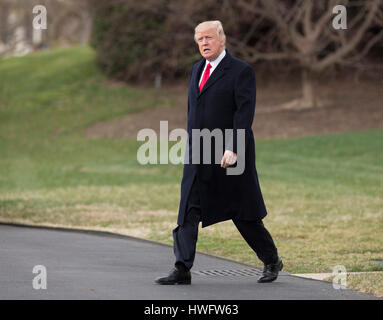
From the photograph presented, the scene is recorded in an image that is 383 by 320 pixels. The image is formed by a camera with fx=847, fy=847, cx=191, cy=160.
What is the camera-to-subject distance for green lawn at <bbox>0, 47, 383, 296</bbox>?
10109 mm

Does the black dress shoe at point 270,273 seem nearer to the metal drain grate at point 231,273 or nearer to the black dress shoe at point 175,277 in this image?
the metal drain grate at point 231,273

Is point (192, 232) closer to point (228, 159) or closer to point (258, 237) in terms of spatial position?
point (258, 237)

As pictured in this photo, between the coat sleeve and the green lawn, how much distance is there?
187cm

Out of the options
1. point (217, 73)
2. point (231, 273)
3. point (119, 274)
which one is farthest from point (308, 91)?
point (217, 73)

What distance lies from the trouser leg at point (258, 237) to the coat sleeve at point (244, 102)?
637 millimetres

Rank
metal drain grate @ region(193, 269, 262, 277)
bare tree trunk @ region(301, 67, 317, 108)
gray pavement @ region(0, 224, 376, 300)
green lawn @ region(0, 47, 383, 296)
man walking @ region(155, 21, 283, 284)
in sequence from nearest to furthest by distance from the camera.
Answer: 1. gray pavement @ region(0, 224, 376, 300)
2. man walking @ region(155, 21, 283, 284)
3. metal drain grate @ region(193, 269, 262, 277)
4. green lawn @ region(0, 47, 383, 296)
5. bare tree trunk @ region(301, 67, 317, 108)

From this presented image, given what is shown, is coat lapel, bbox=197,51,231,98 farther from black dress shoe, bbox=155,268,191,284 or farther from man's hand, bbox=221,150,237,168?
black dress shoe, bbox=155,268,191,284

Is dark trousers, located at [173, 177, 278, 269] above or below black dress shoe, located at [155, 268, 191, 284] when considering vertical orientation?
above

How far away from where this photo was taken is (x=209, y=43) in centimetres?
672

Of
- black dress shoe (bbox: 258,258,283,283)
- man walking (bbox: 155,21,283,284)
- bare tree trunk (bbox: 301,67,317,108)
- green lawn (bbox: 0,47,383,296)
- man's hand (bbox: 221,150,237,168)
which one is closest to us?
man's hand (bbox: 221,150,237,168)

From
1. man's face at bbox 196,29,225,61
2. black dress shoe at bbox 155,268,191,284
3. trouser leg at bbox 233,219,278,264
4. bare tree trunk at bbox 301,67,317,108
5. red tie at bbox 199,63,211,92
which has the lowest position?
black dress shoe at bbox 155,268,191,284

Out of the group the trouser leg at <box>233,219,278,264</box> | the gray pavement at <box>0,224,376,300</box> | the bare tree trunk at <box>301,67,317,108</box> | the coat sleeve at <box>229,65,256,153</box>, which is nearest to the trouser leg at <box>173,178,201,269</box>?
the gray pavement at <box>0,224,376,300</box>

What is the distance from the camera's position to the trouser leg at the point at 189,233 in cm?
670
